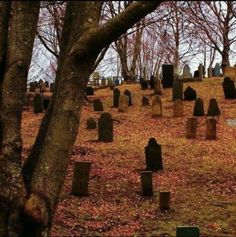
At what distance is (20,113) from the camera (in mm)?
5480

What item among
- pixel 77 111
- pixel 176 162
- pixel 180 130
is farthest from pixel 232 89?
pixel 77 111

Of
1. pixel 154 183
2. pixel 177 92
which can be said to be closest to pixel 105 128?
Answer: pixel 154 183

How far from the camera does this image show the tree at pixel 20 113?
5254mm

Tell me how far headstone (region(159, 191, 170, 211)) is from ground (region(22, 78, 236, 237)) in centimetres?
11

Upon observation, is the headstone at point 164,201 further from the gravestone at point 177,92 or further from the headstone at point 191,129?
the gravestone at point 177,92

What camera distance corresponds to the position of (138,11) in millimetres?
5082

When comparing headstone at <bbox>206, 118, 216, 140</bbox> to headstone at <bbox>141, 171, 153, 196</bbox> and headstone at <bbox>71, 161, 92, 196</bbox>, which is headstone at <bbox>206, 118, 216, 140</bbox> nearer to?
headstone at <bbox>141, 171, 153, 196</bbox>

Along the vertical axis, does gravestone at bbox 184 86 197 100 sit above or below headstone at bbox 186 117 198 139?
above

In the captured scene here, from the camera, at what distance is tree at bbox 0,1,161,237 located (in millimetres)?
5254

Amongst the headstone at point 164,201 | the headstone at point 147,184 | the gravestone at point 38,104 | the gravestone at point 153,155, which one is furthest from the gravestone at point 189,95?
the headstone at point 164,201

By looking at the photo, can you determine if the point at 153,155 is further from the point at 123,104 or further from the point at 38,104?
the point at 38,104

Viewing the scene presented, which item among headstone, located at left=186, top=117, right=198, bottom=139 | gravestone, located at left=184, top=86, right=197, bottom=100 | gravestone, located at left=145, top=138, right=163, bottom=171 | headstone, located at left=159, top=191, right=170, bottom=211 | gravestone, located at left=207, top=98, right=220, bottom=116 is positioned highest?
gravestone, located at left=184, top=86, right=197, bottom=100

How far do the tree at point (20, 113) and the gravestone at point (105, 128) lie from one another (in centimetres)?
717

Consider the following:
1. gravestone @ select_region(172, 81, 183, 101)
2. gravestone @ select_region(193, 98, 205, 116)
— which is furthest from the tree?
gravestone @ select_region(172, 81, 183, 101)
